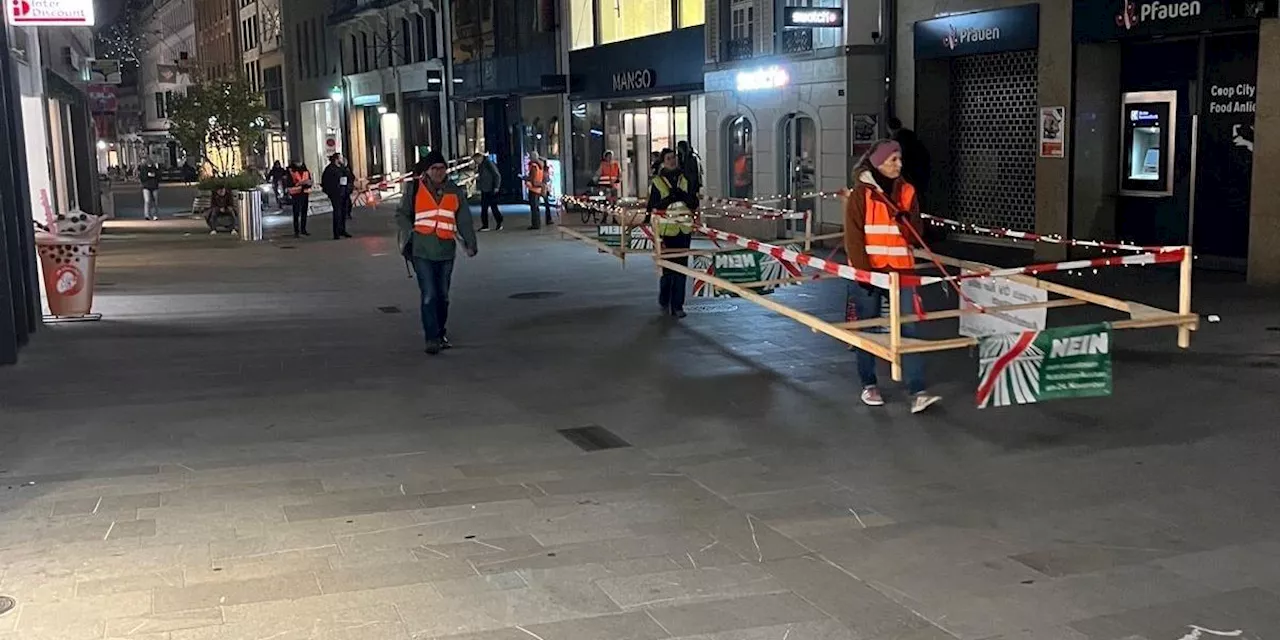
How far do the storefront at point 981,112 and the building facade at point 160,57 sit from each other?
238ft

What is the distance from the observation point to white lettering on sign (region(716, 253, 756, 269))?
11.9 metres

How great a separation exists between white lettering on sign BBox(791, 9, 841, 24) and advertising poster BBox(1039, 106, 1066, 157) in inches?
156

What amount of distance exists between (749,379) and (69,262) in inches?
307

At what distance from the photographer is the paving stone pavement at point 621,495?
4.89 meters

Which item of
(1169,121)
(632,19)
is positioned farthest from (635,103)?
(1169,121)

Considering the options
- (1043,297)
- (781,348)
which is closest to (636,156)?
(781,348)

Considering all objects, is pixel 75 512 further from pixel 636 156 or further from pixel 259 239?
pixel 636 156

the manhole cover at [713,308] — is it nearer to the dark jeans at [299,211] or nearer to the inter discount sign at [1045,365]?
the inter discount sign at [1045,365]

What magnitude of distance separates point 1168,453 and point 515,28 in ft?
98.7

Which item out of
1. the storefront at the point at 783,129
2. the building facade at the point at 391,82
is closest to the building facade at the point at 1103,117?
the storefront at the point at 783,129

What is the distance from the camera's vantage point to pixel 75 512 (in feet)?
20.6

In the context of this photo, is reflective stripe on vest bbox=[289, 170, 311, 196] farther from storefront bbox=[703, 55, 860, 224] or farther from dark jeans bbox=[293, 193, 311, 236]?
storefront bbox=[703, 55, 860, 224]

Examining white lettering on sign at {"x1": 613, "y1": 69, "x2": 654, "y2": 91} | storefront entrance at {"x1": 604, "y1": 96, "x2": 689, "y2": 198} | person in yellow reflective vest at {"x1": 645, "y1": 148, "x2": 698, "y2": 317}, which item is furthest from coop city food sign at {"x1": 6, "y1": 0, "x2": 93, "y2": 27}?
white lettering on sign at {"x1": 613, "y1": 69, "x2": 654, "y2": 91}

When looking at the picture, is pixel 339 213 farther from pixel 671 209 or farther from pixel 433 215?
pixel 433 215
